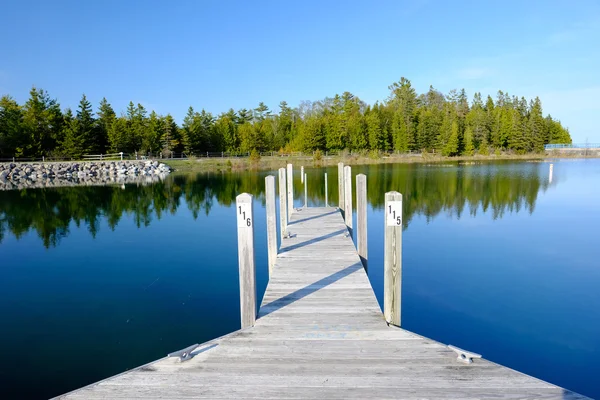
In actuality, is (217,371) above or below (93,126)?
below

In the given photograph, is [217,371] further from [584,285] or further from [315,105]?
[315,105]

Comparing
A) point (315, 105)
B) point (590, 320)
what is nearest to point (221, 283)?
point (590, 320)

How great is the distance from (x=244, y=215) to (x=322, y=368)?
68.1 inches

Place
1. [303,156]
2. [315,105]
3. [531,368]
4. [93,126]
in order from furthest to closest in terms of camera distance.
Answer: [315,105] → [303,156] → [93,126] → [531,368]

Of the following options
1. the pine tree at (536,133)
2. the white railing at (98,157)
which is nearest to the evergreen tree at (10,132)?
the white railing at (98,157)

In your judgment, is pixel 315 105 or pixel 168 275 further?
pixel 315 105

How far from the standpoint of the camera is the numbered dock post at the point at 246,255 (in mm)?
4156

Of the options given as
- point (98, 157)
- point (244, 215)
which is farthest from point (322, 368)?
point (98, 157)

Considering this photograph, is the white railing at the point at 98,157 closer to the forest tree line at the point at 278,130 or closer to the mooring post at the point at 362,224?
the forest tree line at the point at 278,130

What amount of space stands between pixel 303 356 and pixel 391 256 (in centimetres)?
144

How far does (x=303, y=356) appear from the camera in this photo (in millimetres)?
3539

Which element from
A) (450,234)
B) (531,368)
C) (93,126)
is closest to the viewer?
(531,368)

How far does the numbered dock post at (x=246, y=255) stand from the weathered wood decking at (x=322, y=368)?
0.62 feet

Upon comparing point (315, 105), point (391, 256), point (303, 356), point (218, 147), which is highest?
point (315, 105)
